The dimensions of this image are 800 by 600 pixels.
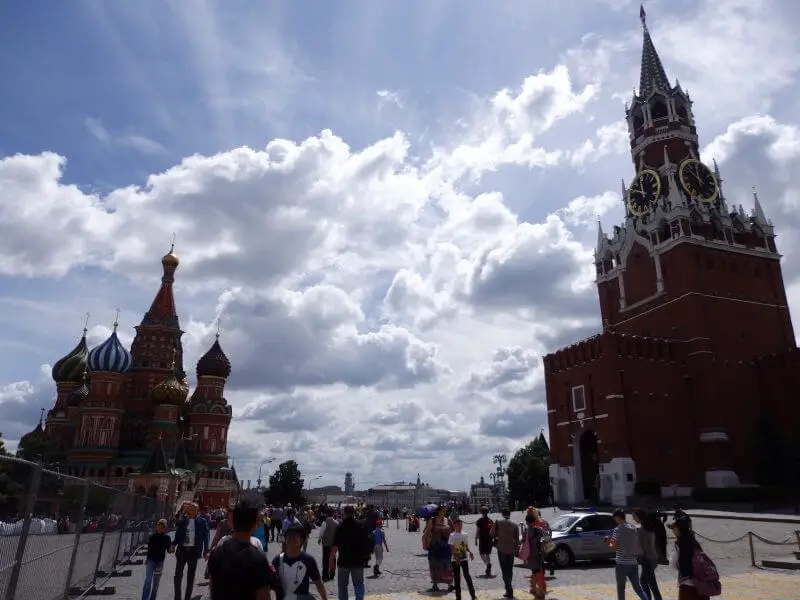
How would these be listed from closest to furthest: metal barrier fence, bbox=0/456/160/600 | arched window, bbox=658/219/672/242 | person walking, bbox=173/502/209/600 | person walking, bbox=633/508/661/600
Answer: metal barrier fence, bbox=0/456/160/600, person walking, bbox=633/508/661/600, person walking, bbox=173/502/209/600, arched window, bbox=658/219/672/242

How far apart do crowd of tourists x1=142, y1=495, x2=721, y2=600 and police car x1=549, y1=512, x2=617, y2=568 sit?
1557mm

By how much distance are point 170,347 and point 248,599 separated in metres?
65.3

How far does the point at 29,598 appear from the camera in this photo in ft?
25.5

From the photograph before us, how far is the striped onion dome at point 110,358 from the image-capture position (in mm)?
57969

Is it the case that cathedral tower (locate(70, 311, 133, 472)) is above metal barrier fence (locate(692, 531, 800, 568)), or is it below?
above

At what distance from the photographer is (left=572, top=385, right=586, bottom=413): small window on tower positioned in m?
46.3

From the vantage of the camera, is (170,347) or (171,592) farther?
(170,347)

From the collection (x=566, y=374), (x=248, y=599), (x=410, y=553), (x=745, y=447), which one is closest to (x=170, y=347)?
(x=566, y=374)

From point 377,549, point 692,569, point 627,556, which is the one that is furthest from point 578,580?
point 692,569

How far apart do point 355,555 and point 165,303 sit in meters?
63.3

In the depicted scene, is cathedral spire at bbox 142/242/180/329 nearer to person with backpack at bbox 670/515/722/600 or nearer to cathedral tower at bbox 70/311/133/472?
cathedral tower at bbox 70/311/133/472

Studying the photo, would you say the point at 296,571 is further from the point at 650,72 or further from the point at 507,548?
the point at 650,72

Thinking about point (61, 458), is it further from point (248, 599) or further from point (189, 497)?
point (248, 599)

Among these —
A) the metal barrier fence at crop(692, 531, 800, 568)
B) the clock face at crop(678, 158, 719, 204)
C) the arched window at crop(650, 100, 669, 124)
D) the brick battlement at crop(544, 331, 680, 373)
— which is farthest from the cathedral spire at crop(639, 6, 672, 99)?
the metal barrier fence at crop(692, 531, 800, 568)
